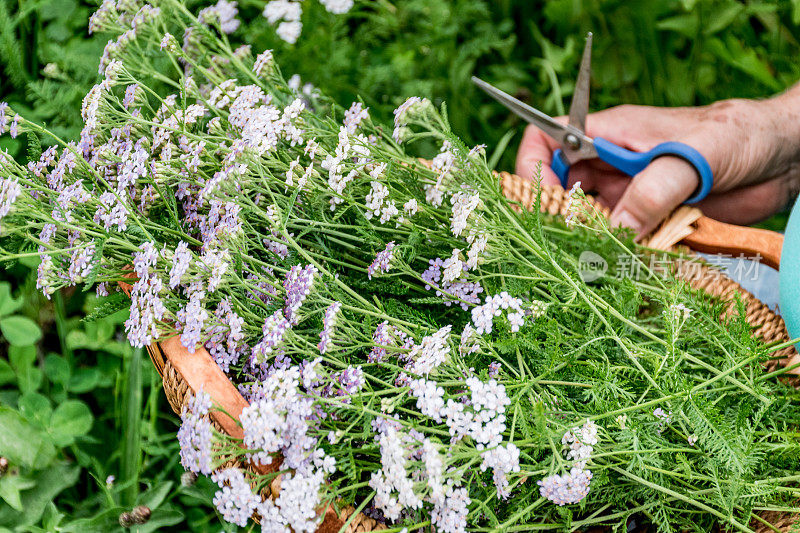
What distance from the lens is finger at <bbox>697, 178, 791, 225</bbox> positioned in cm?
129

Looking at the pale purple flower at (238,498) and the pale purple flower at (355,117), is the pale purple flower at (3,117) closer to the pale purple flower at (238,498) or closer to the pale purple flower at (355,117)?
the pale purple flower at (355,117)

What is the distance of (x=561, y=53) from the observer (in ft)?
A: 5.70

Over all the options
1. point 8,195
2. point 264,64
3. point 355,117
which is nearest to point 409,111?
point 355,117

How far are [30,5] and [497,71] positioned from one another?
1030 millimetres

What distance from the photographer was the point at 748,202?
1.30 m

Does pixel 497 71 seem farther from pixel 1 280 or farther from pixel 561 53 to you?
pixel 1 280

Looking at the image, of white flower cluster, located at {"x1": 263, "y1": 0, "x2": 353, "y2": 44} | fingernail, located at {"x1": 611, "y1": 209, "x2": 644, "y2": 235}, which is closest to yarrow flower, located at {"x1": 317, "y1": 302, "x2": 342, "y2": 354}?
white flower cluster, located at {"x1": 263, "y1": 0, "x2": 353, "y2": 44}

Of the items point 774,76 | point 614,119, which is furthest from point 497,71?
point 774,76

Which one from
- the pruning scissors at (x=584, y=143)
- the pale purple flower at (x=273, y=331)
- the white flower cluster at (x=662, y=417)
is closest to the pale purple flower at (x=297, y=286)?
the pale purple flower at (x=273, y=331)

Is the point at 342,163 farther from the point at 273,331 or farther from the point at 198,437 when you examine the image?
the point at 198,437

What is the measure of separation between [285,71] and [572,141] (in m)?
0.55

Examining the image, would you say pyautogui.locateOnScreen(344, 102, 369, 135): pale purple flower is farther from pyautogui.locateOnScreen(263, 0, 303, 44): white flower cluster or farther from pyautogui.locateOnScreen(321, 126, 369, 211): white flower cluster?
pyautogui.locateOnScreen(263, 0, 303, 44): white flower cluster

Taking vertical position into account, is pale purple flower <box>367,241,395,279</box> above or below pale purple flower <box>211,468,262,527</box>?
above

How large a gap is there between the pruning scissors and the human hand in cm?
2
